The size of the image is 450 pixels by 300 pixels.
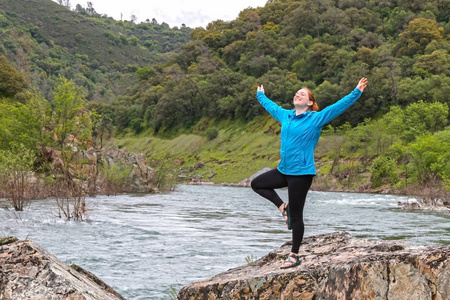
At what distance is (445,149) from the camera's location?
60.1 m

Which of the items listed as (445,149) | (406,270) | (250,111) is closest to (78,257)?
(406,270)

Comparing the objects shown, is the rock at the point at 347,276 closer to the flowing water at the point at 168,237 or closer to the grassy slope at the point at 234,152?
the flowing water at the point at 168,237

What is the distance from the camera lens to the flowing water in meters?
13.5

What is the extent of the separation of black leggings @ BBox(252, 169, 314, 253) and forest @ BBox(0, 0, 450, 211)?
25.5 m

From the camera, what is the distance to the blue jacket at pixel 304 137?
7.25 metres

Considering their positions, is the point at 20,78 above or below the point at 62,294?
above

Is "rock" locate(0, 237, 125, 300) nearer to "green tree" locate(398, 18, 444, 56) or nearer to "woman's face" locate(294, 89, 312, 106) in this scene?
"woman's face" locate(294, 89, 312, 106)

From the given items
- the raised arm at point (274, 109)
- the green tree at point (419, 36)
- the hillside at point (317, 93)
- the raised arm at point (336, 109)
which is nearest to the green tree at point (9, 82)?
the hillside at point (317, 93)

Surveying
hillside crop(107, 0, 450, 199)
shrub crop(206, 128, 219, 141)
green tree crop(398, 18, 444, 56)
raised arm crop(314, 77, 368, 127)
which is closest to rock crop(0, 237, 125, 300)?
raised arm crop(314, 77, 368, 127)

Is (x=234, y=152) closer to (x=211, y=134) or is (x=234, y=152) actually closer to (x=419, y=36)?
(x=211, y=134)

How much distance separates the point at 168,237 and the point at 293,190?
13.8 metres

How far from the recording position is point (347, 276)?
20.1 feet

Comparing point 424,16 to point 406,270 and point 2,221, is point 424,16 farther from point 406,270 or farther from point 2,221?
point 406,270

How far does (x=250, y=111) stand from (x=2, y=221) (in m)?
105
